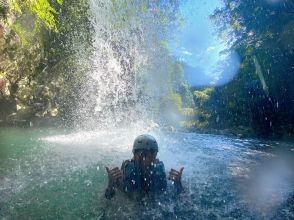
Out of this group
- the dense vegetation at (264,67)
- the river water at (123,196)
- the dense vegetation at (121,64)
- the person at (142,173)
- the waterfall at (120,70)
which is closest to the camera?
the river water at (123,196)

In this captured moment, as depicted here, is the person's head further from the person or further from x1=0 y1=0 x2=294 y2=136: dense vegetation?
x1=0 y1=0 x2=294 y2=136: dense vegetation

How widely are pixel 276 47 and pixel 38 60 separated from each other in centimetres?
1738

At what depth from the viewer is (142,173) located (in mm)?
7887

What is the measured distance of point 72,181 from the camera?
30.0ft

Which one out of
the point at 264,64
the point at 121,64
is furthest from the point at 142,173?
the point at 121,64

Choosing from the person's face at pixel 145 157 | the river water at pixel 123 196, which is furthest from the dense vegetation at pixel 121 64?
the person's face at pixel 145 157

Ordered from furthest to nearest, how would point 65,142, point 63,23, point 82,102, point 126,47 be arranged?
point 126,47 → point 82,102 → point 63,23 → point 65,142

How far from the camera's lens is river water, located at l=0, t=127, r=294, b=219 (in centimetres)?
702

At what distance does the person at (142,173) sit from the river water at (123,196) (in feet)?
1.11

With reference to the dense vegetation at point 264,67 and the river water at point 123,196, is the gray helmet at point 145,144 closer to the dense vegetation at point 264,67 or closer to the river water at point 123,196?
the river water at point 123,196

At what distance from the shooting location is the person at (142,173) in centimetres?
782

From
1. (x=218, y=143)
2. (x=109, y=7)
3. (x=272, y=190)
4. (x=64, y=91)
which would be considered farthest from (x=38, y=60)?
(x=272, y=190)

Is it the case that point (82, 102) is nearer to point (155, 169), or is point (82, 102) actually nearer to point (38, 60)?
Answer: point (38, 60)

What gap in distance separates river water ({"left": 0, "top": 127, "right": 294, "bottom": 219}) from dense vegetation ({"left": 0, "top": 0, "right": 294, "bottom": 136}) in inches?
232
